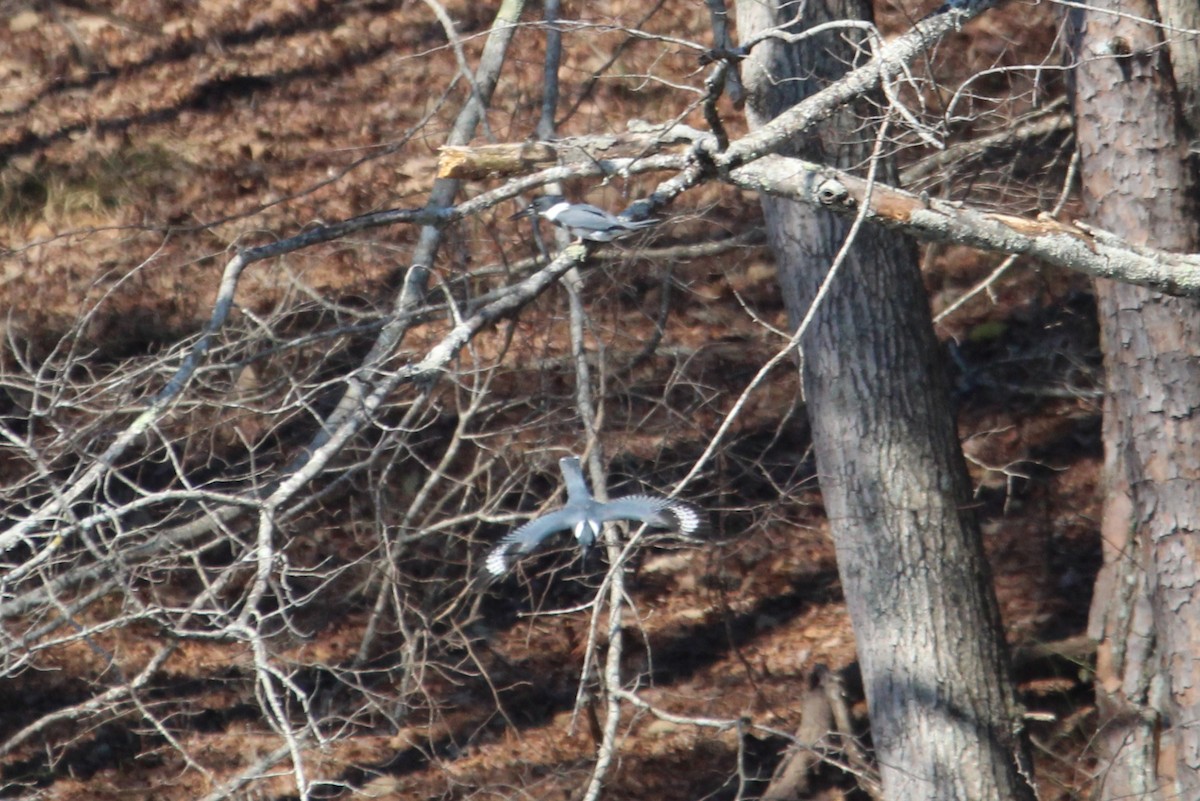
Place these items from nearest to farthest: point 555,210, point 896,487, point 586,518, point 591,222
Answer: point 586,518 → point 591,222 → point 555,210 → point 896,487

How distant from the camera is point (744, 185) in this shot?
3494 millimetres

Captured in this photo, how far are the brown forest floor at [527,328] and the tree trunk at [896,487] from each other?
3.16 feet

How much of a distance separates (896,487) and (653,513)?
4.90 ft

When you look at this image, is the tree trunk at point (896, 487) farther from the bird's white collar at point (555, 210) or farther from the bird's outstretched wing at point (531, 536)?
the bird's outstretched wing at point (531, 536)

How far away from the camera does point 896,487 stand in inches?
198

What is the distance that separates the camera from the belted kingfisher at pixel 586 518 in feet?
12.7

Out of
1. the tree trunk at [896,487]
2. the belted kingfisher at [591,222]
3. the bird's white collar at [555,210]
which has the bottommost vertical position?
the tree trunk at [896,487]

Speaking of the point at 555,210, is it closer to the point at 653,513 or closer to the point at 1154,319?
the point at 653,513

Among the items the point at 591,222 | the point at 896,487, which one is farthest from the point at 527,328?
the point at 591,222

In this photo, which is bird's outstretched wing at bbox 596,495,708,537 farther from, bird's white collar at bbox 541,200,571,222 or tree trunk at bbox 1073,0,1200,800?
tree trunk at bbox 1073,0,1200,800

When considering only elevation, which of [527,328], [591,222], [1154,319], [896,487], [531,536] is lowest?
[896,487]

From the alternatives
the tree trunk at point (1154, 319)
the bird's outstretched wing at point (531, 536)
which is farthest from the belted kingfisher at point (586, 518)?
the tree trunk at point (1154, 319)

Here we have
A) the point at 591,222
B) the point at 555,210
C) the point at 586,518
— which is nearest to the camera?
the point at 586,518

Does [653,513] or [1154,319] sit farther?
[1154,319]
